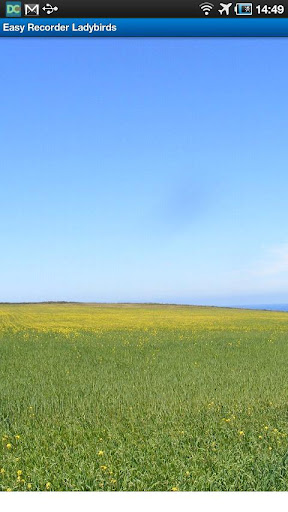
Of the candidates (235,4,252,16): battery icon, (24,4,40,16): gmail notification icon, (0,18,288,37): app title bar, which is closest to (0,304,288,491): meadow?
(0,18,288,37): app title bar

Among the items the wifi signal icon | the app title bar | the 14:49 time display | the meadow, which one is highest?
the wifi signal icon

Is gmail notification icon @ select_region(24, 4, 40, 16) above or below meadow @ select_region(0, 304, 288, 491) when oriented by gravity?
above

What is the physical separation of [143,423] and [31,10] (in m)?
7.22

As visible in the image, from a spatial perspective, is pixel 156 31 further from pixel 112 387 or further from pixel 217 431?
pixel 112 387

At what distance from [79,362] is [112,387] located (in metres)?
5.40

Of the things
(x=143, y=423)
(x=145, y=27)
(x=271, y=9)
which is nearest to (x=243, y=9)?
(x=271, y=9)

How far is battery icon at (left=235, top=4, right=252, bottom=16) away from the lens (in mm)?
5355

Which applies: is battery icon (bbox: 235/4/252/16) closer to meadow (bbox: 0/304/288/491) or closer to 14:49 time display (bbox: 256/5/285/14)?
14:49 time display (bbox: 256/5/285/14)

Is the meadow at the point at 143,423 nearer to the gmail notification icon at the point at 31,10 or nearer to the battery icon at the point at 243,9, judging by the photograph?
the battery icon at the point at 243,9

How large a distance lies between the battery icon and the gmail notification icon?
241 cm

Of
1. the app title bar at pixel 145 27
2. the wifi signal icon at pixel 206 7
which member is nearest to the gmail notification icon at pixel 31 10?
the app title bar at pixel 145 27

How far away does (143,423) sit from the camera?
8.87m

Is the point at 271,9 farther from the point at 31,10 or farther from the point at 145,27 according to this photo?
the point at 31,10
